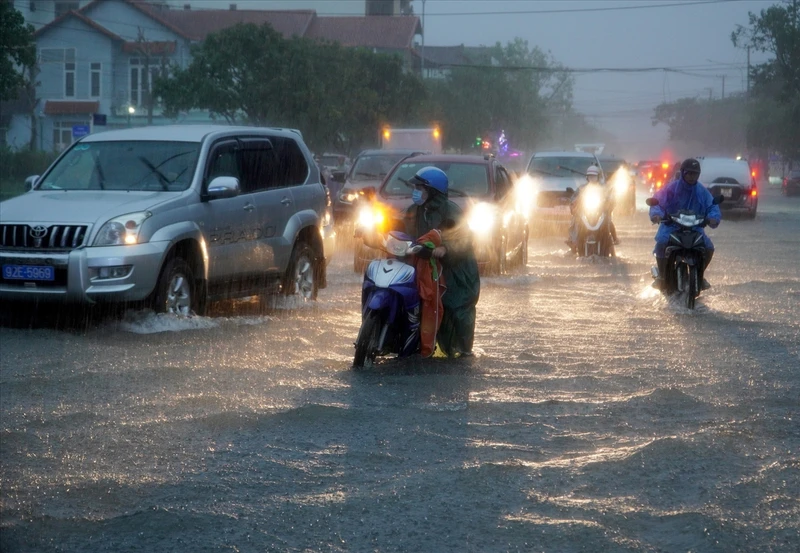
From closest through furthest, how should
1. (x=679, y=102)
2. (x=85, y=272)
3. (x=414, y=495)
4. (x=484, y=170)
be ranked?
→ (x=414, y=495) → (x=85, y=272) → (x=484, y=170) → (x=679, y=102)

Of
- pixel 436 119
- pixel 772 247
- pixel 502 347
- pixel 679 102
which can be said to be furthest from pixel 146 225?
pixel 679 102

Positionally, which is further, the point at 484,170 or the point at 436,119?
the point at 436,119

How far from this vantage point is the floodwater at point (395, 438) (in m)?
5.09

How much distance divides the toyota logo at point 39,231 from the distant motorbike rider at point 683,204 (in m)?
6.21

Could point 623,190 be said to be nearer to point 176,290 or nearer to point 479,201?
point 479,201

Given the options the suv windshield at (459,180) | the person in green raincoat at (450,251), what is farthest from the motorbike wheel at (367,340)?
the suv windshield at (459,180)

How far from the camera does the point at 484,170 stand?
16828mm

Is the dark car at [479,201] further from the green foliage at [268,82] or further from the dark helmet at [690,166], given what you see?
the green foliage at [268,82]

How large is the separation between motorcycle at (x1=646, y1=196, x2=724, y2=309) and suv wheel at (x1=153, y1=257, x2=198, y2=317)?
4.87 meters

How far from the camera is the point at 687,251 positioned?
13148mm

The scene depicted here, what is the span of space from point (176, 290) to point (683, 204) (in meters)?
5.61

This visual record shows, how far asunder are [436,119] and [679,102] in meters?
85.3

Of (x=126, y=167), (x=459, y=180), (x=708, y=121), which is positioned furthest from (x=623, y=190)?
(x=708, y=121)

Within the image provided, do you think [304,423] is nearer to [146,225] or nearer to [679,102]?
[146,225]
